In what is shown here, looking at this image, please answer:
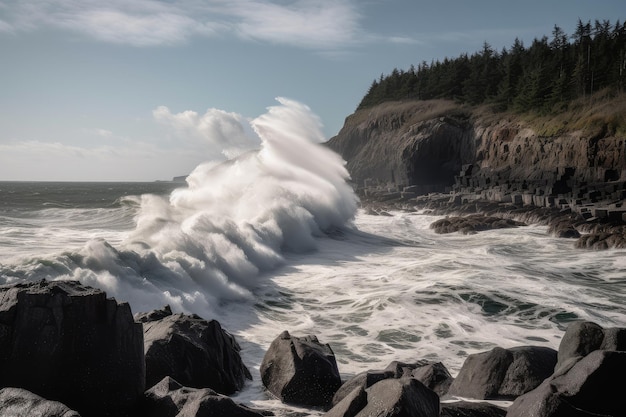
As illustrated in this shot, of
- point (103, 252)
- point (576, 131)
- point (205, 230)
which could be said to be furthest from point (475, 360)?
point (576, 131)

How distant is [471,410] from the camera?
5340mm

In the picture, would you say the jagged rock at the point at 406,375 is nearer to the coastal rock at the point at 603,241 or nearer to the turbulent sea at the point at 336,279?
the turbulent sea at the point at 336,279

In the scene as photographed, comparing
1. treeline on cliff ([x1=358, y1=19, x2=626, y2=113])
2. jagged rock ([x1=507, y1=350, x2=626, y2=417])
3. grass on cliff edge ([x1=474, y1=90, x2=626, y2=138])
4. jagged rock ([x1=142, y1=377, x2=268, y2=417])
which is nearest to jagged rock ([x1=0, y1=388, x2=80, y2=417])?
jagged rock ([x1=142, y1=377, x2=268, y2=417])

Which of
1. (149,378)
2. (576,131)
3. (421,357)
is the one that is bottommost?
(421,357)

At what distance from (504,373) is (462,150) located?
51.2 meters

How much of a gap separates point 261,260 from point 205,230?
1.99 metres

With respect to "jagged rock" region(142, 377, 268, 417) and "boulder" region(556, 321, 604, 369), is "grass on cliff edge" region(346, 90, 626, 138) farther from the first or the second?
"jagged rock" region(142, 377, 268, 417)

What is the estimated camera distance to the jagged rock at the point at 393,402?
438 cm

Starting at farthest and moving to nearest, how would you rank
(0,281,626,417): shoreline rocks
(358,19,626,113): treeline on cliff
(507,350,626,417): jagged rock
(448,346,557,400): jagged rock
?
(358,19,626,113): treeline on cliff
(448,346,557,400): jagged rock
(507,350,626,417): jagged rock
(0,281,626,417): shoreline rocks

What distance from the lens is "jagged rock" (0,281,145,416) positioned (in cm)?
452

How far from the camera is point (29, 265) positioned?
10445 millimetres

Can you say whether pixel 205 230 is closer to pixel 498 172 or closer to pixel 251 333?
pixel 251 333

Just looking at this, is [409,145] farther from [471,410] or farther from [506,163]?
[471,410]

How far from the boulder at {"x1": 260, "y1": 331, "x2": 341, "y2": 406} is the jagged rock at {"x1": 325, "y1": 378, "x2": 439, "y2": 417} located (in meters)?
1.41
